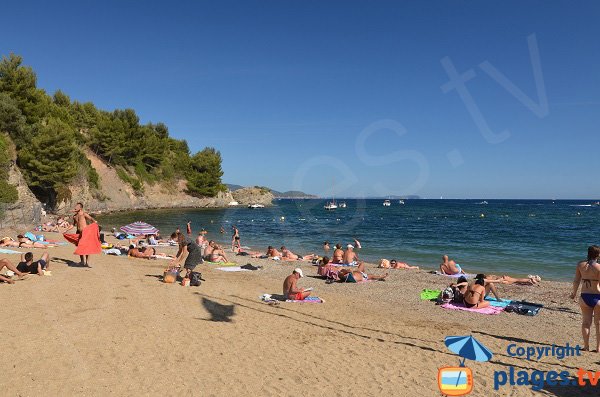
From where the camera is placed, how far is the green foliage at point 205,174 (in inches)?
3242

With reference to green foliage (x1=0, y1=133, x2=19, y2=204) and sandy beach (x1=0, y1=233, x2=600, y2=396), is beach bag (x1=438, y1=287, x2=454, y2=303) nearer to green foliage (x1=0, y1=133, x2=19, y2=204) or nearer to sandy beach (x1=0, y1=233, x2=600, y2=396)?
A: sandy beach (x1=0, y1=233, x2=600, y2=396)

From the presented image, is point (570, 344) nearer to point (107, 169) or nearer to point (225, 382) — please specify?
point (225, 382)

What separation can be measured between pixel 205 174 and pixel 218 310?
254 feet

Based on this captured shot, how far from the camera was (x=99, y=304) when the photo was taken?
8508 mm

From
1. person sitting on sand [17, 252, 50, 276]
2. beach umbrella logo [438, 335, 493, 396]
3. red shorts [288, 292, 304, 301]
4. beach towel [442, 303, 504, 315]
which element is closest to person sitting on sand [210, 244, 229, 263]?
person sitting on sand [17, 252, 50, 276]

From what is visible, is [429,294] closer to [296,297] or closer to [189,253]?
[296,297]

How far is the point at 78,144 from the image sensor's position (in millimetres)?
56594

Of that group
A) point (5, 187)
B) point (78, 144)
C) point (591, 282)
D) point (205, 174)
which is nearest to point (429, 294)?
point (591, 282)

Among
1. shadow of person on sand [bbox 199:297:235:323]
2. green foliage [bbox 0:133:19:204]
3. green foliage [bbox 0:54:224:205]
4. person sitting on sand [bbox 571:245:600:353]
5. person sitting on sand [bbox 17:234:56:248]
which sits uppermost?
green foliage [bbox 0:54:224:205]

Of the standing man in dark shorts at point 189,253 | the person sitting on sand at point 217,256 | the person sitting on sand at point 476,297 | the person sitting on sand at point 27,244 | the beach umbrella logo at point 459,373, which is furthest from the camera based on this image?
the person sitting on sand at point 217,256

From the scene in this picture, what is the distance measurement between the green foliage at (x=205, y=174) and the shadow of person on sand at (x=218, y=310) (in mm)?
74430

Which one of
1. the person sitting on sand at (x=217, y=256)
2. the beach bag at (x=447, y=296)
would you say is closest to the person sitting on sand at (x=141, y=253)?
the person sitting on sand at (x=217, y=256)

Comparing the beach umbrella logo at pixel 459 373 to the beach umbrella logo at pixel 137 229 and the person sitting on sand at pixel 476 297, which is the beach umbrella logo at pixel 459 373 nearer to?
the person sitting on sand at pixel 476 297

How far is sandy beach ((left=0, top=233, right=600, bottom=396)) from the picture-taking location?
203 inches
